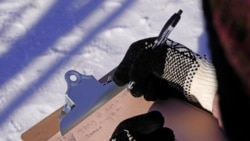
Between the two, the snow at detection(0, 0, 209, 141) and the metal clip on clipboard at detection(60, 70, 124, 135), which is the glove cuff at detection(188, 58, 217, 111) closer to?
the metal clip on clipboard at detection(60, 70, 124, 135)

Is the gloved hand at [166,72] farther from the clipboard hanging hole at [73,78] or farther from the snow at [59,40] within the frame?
the snow at [59,40]

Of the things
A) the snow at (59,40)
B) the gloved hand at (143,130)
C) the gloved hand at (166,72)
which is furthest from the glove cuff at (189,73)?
the snow at (59,40)

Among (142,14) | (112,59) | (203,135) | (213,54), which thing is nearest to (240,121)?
(213,54)

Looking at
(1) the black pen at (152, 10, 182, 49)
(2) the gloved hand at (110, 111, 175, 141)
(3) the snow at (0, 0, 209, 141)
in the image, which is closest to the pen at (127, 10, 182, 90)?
(1) the black pen at (152, 10, 182, 49)

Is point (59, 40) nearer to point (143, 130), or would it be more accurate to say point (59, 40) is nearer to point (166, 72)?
point (166, 72)

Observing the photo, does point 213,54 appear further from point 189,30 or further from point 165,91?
point 189,30

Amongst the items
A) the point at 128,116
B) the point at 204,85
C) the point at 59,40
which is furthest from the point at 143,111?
the point at 59,40
